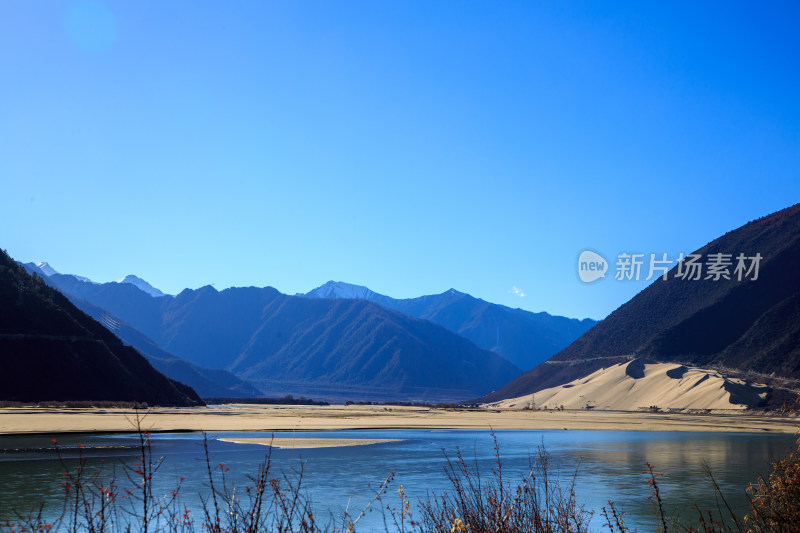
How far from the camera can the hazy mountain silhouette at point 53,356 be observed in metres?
73.8

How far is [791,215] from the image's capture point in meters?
161

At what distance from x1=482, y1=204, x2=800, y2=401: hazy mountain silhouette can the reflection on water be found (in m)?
83.5

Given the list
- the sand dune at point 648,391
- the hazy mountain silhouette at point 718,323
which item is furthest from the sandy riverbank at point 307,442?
the hazy mountain silhouette at point 718,323

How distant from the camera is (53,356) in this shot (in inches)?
3066

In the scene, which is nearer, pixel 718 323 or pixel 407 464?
pixel 407 464

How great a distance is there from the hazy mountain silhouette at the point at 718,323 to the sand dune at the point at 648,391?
28.2ft

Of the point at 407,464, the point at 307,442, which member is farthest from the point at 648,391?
the point at 407,464

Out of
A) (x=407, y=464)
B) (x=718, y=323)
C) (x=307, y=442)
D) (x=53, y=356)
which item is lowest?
(x=307, y=442)

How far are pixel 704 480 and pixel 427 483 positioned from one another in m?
11.3

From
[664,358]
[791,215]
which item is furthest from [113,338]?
[791,215]

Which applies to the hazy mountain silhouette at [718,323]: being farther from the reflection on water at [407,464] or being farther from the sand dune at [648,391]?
the reflection on water at [407,464]

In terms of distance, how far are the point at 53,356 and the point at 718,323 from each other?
121 metres

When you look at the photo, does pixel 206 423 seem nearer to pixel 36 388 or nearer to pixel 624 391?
pixel 36 388

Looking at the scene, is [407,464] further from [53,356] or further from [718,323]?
[718,323]
